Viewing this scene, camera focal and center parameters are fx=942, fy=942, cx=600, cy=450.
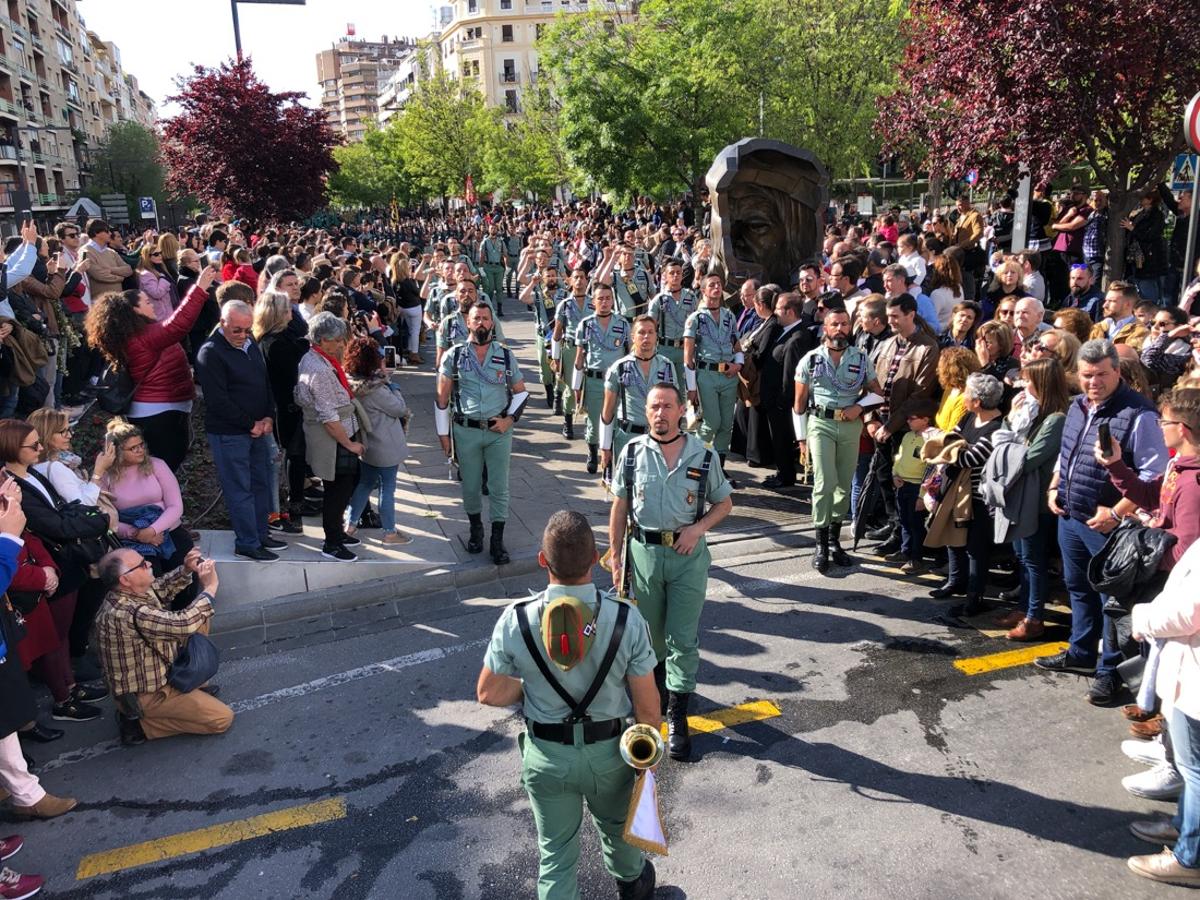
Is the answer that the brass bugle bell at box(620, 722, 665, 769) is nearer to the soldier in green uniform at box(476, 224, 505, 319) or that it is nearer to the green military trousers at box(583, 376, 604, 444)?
the green military trousers at box(583, 376, 604, 444)

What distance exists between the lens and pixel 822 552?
7.17 meters

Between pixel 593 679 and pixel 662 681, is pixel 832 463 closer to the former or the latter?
pixel 662 681

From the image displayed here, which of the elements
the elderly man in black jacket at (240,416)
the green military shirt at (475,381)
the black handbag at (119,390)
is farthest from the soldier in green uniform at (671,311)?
the black handbag at (119,390)

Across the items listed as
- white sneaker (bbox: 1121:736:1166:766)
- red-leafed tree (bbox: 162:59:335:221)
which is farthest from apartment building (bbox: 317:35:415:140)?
white sneaker (bbox: 1121:736:1166:766)

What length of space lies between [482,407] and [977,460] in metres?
3.57

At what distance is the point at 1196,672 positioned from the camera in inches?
141

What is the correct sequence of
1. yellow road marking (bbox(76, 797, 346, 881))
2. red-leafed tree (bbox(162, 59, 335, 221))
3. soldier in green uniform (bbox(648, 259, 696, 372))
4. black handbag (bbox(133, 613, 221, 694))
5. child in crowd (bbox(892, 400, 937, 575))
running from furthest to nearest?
red-leafed tree (bbox(162, 59, 335, 221)) → soldier in green uniform (bbox(648, 259, 696, 372)) → child in crowd (bbox(892, 400, 937, 575)) → black handbag (bbox(133, 613, 221, 694)) → yellow road marking (bbox(76, 797, 346, 881))

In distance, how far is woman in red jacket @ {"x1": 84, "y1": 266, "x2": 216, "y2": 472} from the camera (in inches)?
273

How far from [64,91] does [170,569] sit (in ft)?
248

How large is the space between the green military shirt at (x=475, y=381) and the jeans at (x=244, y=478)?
5.16ft

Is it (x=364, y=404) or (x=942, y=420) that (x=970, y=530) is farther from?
(x=364, y=404)

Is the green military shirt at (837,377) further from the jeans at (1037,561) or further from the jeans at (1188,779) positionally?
the jeans at (1188,779)

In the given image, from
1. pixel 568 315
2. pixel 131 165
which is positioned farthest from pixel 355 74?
pixel 568 315

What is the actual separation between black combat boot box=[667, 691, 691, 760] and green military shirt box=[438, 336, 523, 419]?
3154mm
